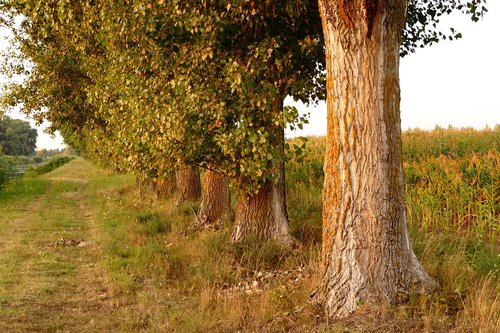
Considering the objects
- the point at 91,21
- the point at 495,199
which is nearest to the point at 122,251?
the point at 91,21

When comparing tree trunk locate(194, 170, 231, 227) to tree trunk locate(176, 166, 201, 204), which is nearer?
tree trunk locate(194, 170, 231, 227)

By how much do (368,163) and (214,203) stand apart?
7.95 m

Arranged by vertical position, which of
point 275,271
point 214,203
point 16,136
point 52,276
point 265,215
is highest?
point 16,136

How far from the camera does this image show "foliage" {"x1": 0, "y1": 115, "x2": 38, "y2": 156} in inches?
4133

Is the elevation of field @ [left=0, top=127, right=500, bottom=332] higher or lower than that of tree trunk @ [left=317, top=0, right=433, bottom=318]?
A: lower

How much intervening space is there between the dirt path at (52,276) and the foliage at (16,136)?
87.8 metres

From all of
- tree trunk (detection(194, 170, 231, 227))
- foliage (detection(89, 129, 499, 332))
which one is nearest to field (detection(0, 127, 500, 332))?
foliage (detection(89, 129, 499, 332))

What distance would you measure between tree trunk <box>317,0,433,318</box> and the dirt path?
12.8 feet

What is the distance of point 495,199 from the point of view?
11.4 meters

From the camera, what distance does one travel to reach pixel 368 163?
21.3 ft

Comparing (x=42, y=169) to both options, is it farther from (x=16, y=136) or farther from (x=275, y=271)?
(x=275, y=271)

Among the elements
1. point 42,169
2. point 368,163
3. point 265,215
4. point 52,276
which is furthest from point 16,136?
point 368,163

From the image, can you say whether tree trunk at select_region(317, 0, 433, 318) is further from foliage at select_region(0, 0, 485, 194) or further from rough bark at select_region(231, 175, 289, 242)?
rough bark at select_region(231, 175, 289, 242)

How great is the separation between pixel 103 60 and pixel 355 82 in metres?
10.5
